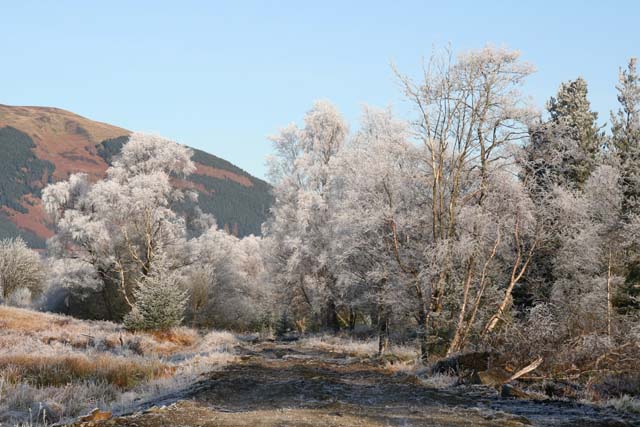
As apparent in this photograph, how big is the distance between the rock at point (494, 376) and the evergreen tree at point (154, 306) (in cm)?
1857

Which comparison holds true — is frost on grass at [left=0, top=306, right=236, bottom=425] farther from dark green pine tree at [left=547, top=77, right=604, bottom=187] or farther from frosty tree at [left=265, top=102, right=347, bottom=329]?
dark green pine tree at [left=547, top=77, right=604, bottom=187]

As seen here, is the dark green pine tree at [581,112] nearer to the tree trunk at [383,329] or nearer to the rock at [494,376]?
the tree trunk at [383,329]

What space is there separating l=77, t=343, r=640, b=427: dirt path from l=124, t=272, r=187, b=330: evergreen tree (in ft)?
45.3

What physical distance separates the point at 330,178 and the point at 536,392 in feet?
72.4

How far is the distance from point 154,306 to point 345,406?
20.1m

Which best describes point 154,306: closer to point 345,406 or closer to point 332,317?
point 332,317

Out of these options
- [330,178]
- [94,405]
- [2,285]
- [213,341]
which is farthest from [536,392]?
[2,285]

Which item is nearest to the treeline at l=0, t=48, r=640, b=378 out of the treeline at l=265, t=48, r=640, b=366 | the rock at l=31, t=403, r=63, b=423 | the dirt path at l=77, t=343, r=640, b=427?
the treeline at l=265, t=48, r=640, b=366

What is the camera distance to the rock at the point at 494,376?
12.0m

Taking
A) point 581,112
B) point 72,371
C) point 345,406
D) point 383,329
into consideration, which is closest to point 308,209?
point 383,329

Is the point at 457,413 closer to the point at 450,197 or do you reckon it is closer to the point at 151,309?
the point at 450,197

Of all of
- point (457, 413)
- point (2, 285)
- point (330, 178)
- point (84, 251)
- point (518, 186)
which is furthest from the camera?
point (2, 285)

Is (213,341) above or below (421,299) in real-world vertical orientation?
below

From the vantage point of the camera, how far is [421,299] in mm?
17844
